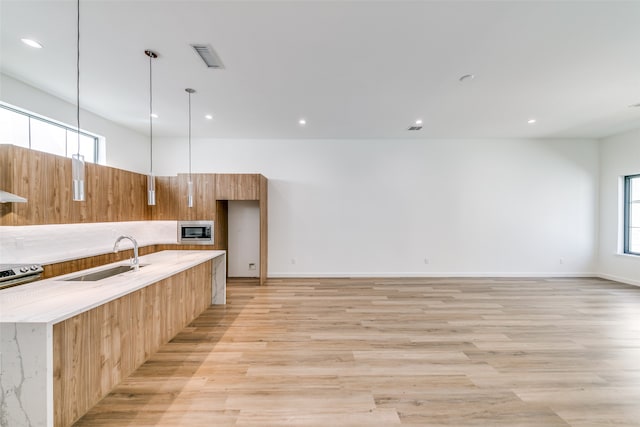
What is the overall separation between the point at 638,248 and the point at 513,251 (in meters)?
2.23

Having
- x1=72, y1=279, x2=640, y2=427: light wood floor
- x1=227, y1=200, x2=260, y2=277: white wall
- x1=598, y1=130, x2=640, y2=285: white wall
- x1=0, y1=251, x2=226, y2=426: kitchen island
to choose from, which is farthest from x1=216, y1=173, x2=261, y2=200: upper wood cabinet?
x1=598, y1=130, x2=640, y2=285: white wall

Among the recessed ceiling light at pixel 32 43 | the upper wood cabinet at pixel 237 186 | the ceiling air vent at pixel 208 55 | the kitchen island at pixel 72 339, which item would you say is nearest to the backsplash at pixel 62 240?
the kitchen island at pixel 72 339

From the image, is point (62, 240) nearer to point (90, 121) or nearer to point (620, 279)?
point (90, 121)

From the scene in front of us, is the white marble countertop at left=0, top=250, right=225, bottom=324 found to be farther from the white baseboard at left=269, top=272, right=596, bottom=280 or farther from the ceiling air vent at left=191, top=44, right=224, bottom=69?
the white baseboard at left=269, top=272, right=596, bottom=280

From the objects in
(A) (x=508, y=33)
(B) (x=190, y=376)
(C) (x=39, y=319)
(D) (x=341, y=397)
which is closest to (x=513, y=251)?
(A) (x=508, y=33)

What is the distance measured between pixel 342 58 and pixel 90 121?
436cm

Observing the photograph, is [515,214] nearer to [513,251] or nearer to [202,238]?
[513,251]

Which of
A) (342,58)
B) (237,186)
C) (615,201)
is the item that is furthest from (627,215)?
(237,186)

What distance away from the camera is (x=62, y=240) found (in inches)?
140

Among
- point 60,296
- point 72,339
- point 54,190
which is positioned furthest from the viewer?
point 54,190

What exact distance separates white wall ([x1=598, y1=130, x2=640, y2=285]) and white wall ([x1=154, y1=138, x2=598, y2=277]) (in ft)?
0.53

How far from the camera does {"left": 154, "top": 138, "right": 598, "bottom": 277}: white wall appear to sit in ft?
19.2

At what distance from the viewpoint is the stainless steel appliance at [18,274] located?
226 centimetres

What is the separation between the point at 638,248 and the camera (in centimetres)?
529
